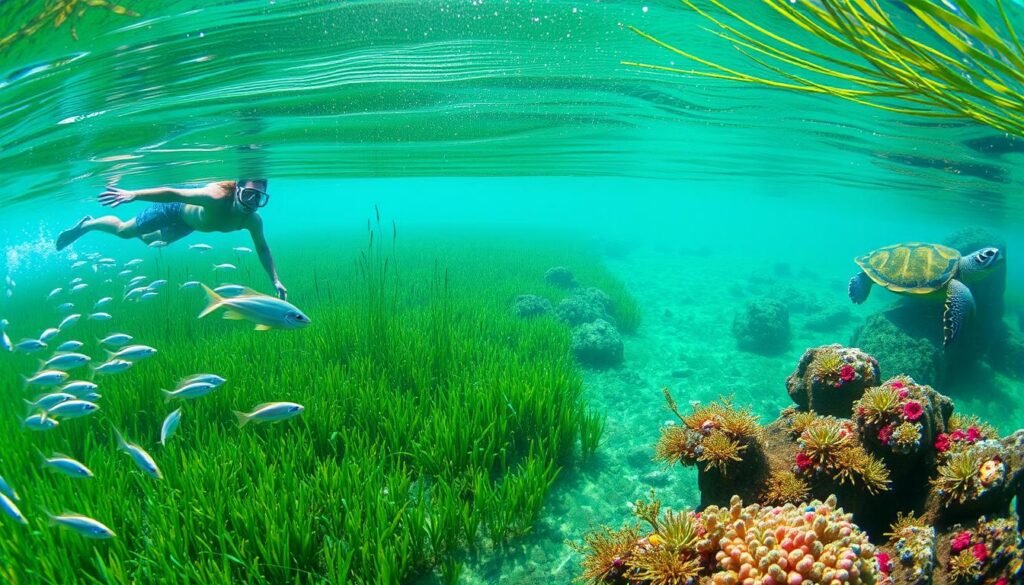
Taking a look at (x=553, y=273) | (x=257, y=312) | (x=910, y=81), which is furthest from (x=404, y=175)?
(x=910, y=81)

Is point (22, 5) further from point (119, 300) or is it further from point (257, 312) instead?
point (119, 300)

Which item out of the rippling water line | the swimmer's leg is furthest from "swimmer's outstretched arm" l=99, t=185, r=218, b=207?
the swimmer's leg

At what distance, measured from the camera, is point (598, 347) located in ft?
37.2

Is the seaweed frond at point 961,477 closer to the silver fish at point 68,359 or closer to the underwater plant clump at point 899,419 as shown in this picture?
the underwater plant clump at point 899,419

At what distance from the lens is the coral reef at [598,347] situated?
11.4 meters

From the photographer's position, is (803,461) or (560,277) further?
(560,277)

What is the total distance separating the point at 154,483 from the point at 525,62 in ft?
32.1

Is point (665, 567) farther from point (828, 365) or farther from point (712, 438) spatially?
point (828, 365)

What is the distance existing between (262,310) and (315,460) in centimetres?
182

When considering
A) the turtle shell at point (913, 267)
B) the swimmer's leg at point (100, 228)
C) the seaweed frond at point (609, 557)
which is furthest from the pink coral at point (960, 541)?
the swimmer's leg at point (100, 228)

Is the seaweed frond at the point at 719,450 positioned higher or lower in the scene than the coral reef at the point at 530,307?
higher

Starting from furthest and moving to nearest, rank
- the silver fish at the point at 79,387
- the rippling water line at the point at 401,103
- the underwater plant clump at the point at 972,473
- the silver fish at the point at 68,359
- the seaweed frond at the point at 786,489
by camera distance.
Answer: the rippling water line at the point at 401,103
the silver fish at the point at 68,359
the silver fish at the point at 79,387
the seaweed frond at the point at 786,489
the underwater plant clump at the point at 972,473

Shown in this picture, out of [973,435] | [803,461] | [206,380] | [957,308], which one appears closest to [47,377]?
[206,380]

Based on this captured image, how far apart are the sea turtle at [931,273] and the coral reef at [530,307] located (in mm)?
8207
